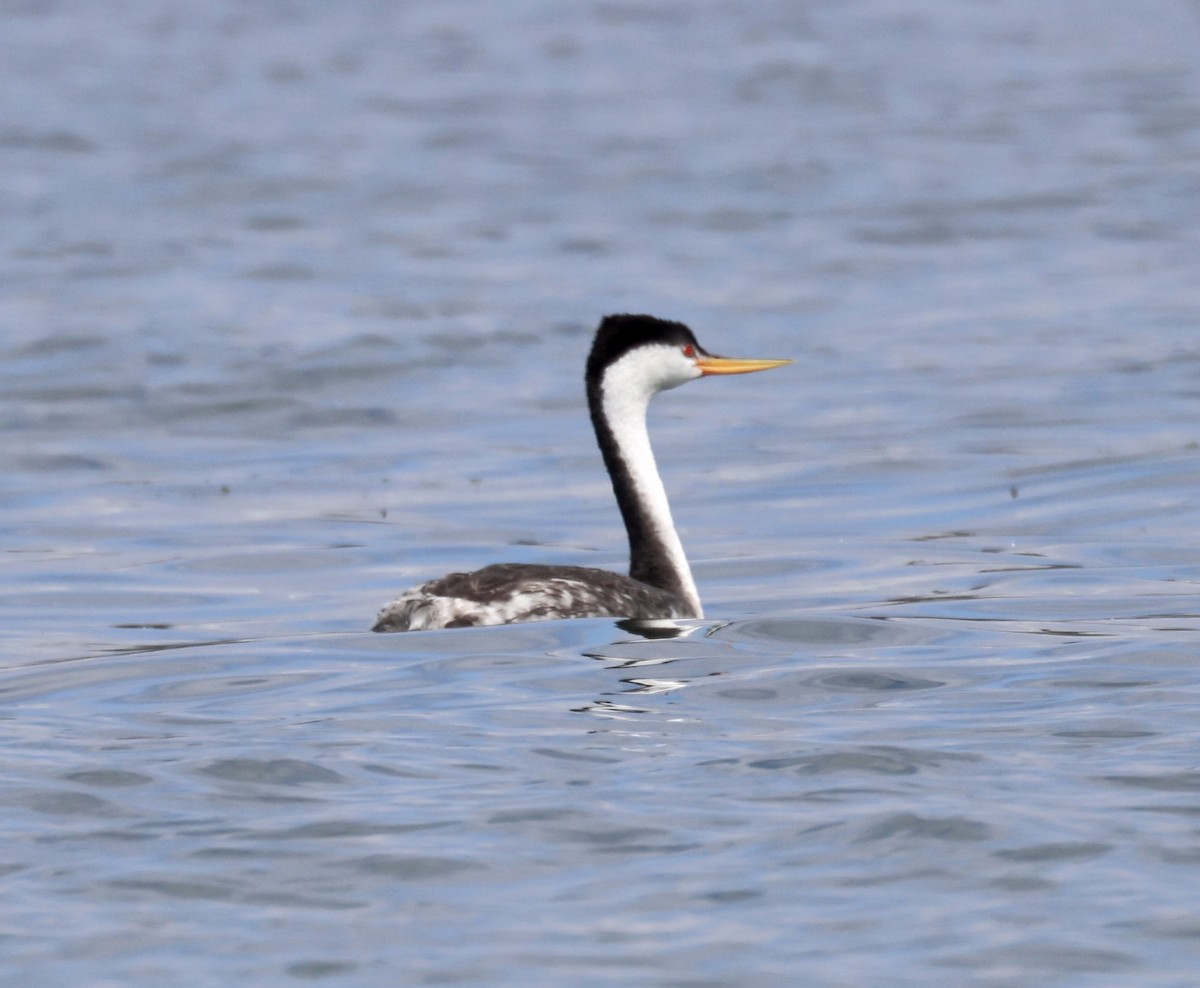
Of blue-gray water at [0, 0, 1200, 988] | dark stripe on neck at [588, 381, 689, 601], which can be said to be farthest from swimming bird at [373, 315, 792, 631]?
blue-gray water at [0, 0, 1200, 988]

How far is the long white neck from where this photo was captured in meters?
12.0

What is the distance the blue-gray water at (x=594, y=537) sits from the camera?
6840mm

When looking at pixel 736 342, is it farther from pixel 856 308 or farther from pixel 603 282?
pixel 603 282

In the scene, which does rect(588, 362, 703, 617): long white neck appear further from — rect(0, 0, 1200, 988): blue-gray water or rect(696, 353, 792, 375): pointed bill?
rect(0, 0, 1200, 988): blue-gray water

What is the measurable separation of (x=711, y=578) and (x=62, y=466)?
6790mm

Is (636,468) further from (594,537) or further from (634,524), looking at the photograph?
(594,537)

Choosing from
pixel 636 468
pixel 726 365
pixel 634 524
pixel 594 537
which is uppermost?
pixel 726 365

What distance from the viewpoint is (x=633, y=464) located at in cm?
1212

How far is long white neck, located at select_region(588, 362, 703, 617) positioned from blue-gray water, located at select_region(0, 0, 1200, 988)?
602 mm

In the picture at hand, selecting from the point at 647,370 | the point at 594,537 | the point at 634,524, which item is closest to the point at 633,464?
the point at 634,524

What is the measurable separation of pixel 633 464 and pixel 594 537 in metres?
3.01

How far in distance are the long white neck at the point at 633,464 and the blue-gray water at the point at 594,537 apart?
23.7 inches

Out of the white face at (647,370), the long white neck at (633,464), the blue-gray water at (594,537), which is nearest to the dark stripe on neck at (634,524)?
the long white neck at (633,464)

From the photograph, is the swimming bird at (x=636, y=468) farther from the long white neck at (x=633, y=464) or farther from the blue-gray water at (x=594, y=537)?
the blue-gray water at (x=594, y=537)
